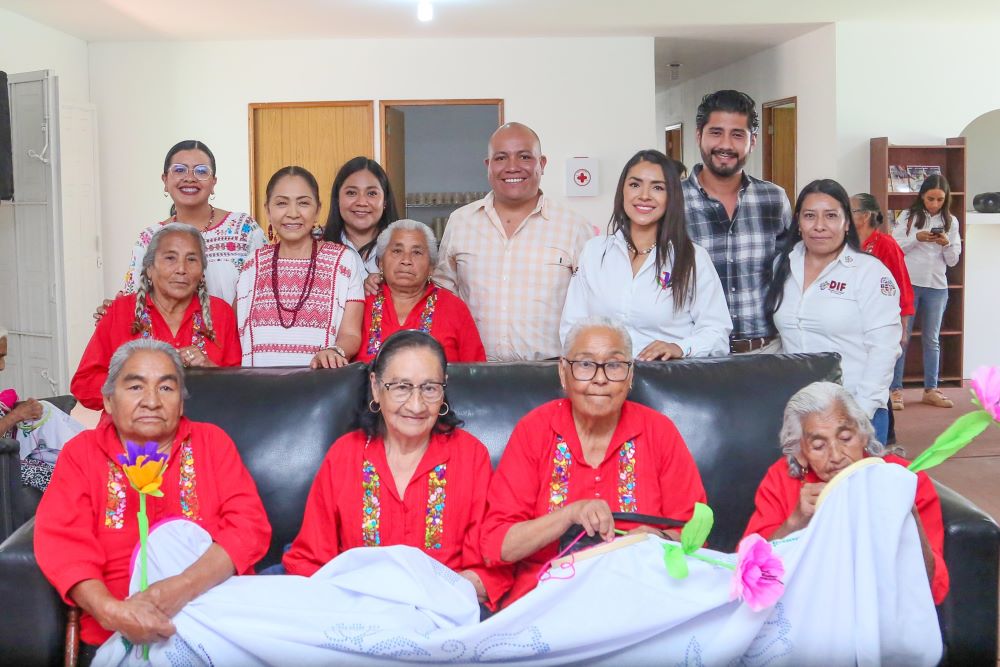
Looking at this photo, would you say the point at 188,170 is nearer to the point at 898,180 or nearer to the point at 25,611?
the point at 25,611

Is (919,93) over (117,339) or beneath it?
over

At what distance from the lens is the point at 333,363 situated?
121 inches

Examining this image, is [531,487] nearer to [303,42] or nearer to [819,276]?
[819,276]

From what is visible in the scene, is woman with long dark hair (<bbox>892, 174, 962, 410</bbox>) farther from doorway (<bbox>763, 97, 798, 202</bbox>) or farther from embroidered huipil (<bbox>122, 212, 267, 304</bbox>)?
embroidered huipil (<bbox>122, 212, 267, 304</bbox>)

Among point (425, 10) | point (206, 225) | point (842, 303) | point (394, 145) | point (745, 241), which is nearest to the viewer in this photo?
point (842, 303)

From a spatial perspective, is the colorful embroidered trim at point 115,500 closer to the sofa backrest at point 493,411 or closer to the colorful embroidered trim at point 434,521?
the sofa backrest at point 493,411

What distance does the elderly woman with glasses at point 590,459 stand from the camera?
95.8 inches

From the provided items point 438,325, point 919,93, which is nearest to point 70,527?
point 438,325

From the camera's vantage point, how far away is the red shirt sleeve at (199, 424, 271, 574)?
2.39 m

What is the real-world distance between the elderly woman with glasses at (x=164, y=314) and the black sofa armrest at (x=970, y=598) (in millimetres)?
2157

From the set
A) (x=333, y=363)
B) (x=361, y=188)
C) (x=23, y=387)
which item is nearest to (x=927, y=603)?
(x=333, y=363)

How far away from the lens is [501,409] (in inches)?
115

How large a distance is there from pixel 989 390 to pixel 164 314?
93.1 inches

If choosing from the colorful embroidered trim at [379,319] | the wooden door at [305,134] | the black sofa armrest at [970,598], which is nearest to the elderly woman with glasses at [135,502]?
the colorful embroidered trim at [379,319]
